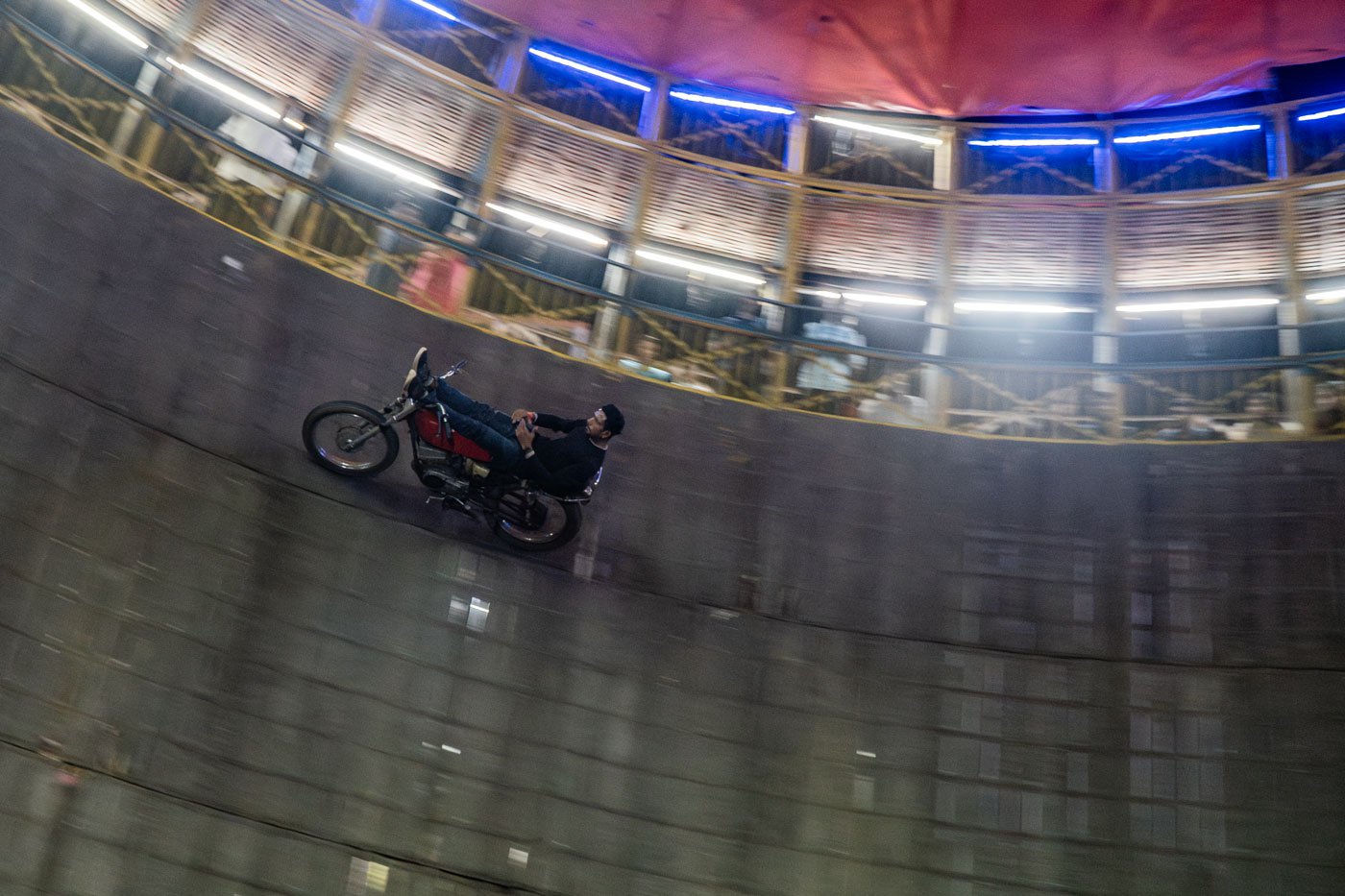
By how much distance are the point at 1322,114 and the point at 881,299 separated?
18.3 feet

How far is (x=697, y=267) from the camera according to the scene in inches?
557

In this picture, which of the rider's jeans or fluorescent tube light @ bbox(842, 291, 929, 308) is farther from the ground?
fluorescent tube light @ bbox(842, 291, 929, 308)

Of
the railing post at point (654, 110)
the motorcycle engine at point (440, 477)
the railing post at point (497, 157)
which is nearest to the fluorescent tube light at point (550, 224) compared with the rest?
the railing post at point (497, 157)

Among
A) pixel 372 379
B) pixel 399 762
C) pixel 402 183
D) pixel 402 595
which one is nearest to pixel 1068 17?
pixel 402 183

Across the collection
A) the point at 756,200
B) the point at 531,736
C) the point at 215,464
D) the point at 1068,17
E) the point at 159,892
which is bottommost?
the point at 159,892

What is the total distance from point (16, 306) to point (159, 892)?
4.56 m

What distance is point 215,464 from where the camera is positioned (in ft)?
30.5

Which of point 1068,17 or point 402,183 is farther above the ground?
point 1068,17

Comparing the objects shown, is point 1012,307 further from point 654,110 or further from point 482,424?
point 482,424

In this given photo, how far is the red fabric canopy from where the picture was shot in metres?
12.6

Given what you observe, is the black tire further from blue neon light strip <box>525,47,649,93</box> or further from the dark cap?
blue neon light strip <box>525,47,649,93</box>

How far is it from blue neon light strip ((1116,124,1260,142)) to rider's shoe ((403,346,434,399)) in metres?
9.93

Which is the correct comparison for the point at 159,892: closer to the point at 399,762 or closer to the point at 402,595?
the point at 399,762


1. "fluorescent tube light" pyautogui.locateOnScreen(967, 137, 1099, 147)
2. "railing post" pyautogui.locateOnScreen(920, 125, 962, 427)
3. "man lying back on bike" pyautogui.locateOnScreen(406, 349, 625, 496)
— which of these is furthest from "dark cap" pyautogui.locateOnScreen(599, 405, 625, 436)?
"fluorescent tube light" pyautogui.locateOnScreen(967, 137, 1099, 147)
